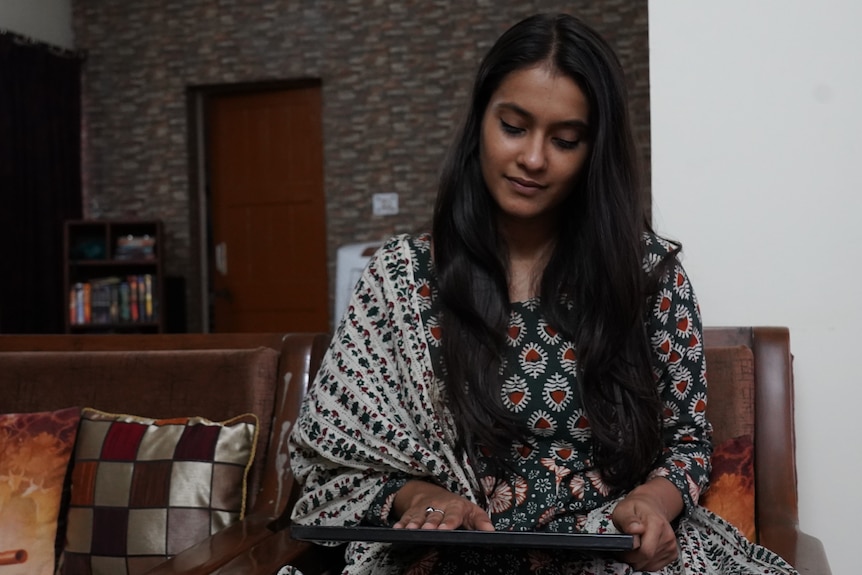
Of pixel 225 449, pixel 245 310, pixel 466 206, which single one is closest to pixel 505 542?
pixel 466 206

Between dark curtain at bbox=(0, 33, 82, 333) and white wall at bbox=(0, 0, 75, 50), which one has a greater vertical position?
white wall at bbox=(0, 0, 75, 50)

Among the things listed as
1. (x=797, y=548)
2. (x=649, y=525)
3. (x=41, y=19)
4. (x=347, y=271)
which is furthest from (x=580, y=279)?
(x=41, y=19)

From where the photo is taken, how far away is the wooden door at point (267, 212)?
639cm

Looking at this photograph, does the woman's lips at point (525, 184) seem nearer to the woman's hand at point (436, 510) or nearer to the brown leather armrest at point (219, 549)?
the woman's hand at point (436, 510)

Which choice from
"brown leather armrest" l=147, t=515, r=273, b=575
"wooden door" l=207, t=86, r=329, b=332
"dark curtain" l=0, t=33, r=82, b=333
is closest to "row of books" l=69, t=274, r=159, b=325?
"dark curtain" l=0, t=33, r=82, b=333

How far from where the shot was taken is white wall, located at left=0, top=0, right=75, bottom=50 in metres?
5.93

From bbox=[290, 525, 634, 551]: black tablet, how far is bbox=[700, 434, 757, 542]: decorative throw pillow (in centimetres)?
54

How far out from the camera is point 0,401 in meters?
1.85

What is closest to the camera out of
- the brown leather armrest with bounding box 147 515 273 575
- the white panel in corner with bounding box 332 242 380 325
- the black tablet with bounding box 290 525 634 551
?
the black tablet with bounding box 290 525 634 551

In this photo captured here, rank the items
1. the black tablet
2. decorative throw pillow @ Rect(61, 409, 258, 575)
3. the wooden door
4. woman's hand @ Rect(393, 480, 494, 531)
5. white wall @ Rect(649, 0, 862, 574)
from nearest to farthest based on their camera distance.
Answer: the black tablet, woman's hand @ Rect(393, 480, 494, 531), decorative throw pillow @ Rect(61, 409, 258, 575), white wall @ Rect(649, 0, 862, 574), the wooden door

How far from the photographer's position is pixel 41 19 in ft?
20.7

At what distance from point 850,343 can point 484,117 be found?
0.92m

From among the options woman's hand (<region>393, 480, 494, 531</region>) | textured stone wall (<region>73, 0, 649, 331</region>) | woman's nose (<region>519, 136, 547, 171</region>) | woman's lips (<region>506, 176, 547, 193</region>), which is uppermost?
textured stone wall (<region>73, 0, 649, 331</region>)

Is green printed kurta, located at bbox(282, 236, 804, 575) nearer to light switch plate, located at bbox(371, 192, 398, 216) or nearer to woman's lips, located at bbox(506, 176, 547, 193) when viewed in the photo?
woman's lips, located at bbox(506, 176, 547, 193)
